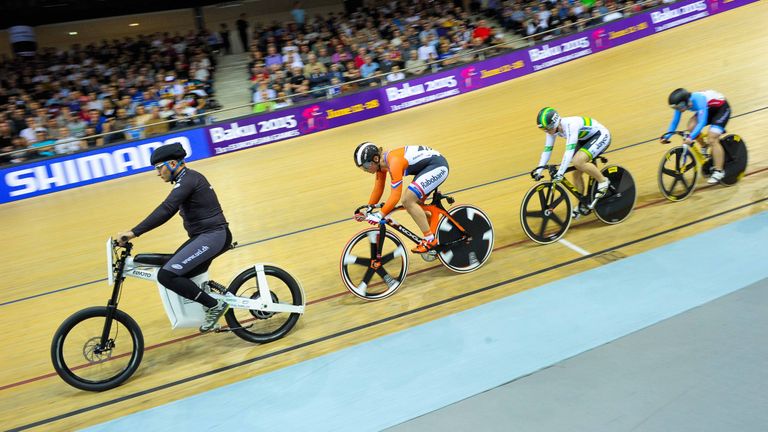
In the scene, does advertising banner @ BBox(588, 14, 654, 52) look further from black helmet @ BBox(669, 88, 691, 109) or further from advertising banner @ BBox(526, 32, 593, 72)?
black helmet @ BBox(669, 88, 691, 109)

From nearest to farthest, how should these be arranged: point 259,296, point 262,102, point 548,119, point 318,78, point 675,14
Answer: point 259,296
point 548,119
point 262,102
point 318,78
point 675,14

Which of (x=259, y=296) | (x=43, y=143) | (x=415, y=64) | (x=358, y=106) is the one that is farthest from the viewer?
(x=415, y=64)

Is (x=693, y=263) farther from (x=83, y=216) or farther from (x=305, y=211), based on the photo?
(x=83, y=216)

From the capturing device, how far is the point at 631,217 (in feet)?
21.0

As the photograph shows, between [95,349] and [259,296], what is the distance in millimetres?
1250

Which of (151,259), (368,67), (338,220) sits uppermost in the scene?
(368,67)

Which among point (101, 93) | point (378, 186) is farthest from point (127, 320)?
point (101, 93)

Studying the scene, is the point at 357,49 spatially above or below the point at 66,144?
above

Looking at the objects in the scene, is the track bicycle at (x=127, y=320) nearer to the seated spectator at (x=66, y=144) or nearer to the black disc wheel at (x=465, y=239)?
the black disc wheel at (x=465, y=239)

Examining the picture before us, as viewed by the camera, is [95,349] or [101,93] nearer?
[95,349]

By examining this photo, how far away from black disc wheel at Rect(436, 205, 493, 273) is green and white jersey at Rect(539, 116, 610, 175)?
3.04 feet

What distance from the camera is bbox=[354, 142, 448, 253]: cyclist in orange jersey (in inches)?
191

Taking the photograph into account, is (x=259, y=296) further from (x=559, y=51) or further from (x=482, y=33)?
(x=559, y=51)

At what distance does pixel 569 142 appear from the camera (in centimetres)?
561
